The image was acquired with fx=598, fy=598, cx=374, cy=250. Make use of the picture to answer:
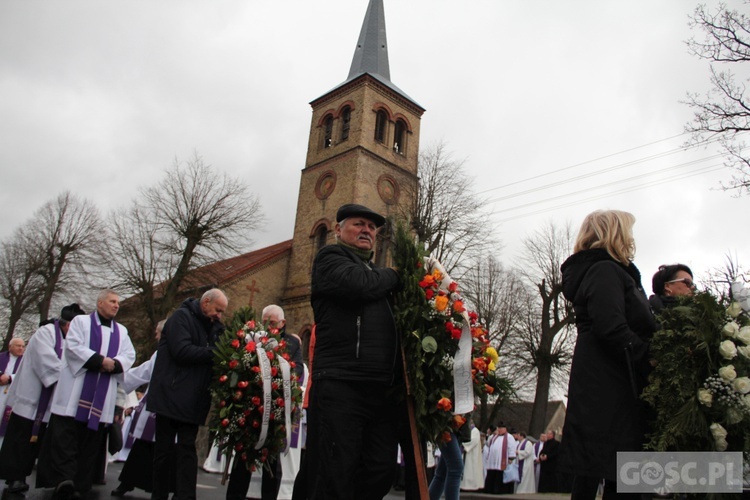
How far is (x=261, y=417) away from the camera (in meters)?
5.69

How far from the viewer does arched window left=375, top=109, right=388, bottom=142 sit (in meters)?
35.0

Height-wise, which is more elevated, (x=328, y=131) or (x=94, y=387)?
(x=328, y=131)

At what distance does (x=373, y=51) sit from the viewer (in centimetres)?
3841

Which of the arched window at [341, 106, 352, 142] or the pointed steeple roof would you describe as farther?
the pointed steeple roof

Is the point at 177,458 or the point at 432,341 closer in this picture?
the point at 432,341

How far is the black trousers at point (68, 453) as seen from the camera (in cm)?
606

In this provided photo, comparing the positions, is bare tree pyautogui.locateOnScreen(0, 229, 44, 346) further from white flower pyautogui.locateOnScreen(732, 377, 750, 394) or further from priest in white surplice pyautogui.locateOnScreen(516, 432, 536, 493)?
white flower pyautogui.locateOnScreen(732, 377, 750, 394)

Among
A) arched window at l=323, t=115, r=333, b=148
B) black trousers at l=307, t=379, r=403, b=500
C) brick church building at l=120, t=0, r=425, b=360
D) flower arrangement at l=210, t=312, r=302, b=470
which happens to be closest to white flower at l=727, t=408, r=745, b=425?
black trousers at l=307, t=379, r=403, b=500

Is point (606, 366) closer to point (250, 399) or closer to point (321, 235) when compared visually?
point (250, 399)

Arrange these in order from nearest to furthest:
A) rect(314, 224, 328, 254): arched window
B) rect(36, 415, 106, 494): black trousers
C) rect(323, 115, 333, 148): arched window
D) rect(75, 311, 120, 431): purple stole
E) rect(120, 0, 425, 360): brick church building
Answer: rect(36, 415, 106, 494): black trousers, rect(75, 311, 120, 431): purple stole, rect(120, 0, 425, 360): brick church building, rect(314, 224, 328, 254): arched window, rect(323, 115, 333, 148): arched window

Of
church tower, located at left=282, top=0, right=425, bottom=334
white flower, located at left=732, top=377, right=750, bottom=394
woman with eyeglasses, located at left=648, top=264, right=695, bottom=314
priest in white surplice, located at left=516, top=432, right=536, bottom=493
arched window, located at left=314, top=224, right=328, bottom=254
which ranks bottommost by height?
priest in white surplice, located at left=516, top=432, right=536, bottom=493

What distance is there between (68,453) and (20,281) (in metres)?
34.3

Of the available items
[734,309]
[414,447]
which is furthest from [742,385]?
[414,447]

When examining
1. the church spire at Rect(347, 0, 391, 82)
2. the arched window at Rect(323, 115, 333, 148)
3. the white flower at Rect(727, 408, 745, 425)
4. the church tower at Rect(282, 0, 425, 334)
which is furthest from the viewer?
the church spire at Rect(347, 0, 391, 82)
